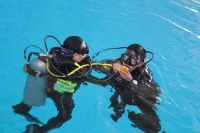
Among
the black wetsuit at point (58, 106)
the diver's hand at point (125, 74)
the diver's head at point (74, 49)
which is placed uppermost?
the diver's head at point (74, 49)

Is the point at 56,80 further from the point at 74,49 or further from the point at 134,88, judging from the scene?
the point at 134,88

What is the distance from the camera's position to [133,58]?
366 cm

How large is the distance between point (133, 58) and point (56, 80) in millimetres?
1191

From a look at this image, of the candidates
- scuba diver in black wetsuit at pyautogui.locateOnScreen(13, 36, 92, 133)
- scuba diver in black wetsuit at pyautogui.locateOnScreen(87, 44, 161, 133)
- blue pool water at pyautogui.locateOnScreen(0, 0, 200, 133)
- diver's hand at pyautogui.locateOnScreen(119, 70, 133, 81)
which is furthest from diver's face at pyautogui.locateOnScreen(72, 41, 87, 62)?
blue pool water at pyautogui.locateOnScreen(0, 0, 200, 133)

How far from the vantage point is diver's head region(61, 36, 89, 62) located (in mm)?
3414

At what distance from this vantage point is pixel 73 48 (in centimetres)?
341

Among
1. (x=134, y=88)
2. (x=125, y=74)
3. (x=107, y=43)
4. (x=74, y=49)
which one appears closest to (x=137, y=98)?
(x=134, y=88)

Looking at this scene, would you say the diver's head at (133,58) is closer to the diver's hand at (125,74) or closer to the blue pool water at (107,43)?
the diver's hand at (125,74)

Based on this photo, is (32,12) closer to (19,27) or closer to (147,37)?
(19,27)

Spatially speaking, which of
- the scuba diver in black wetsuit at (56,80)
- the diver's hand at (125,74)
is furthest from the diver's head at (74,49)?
the diver's hand at (125,74)

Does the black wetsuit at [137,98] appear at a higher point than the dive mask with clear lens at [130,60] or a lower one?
lower

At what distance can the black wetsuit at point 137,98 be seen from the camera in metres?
3.80

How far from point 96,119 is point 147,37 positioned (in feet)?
10.6

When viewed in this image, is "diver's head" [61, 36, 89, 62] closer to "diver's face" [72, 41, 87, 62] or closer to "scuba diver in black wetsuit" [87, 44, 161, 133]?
"diver's face" [72, 41, 87, 62]
